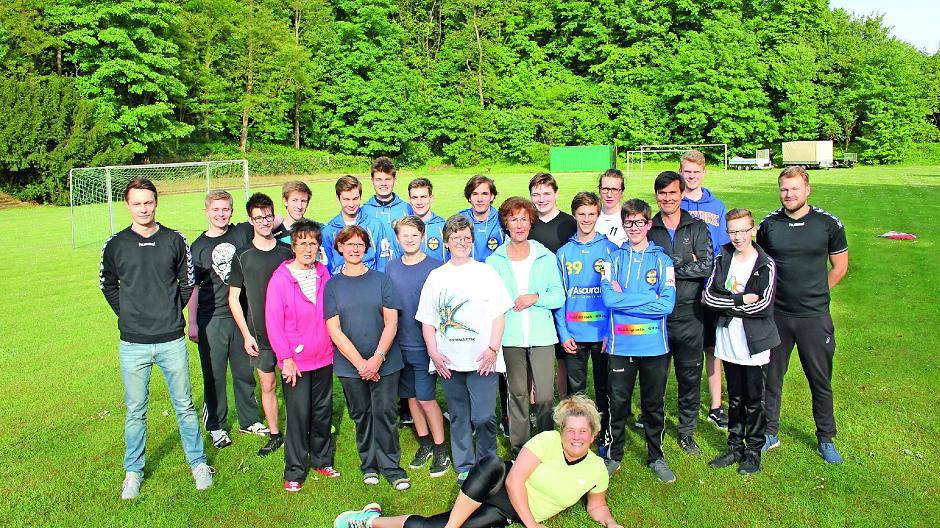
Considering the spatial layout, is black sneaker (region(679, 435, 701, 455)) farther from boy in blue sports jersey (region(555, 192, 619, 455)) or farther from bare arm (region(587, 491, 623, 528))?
bare arm (region(587, 491, 623, 528))

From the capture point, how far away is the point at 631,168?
2016 inches

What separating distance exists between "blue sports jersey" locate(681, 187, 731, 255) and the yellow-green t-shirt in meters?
2.66

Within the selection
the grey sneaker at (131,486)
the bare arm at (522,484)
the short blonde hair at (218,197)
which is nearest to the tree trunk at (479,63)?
the short blonde hair at (218,197)

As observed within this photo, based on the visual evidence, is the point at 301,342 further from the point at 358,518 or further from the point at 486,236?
the point at 486,236

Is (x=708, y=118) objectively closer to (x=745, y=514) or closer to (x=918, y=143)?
(x=918, y=143)

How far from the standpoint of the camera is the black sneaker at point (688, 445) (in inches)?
199

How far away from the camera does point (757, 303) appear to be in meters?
4.66

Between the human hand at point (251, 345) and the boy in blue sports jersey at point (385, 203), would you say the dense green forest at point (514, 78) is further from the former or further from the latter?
the human hand at point (251, 345)

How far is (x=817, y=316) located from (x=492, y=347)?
2408mm

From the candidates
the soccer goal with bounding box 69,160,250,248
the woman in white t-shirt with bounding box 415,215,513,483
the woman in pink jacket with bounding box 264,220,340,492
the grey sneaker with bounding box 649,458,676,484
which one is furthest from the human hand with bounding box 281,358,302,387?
the soccer goal with bounding box 69,160,250,248

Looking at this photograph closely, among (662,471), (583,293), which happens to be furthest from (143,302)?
(662,471)

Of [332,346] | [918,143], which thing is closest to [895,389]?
[332,346]

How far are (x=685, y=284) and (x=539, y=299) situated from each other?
1.20 metres

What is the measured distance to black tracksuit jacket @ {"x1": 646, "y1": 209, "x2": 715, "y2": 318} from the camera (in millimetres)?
5059
